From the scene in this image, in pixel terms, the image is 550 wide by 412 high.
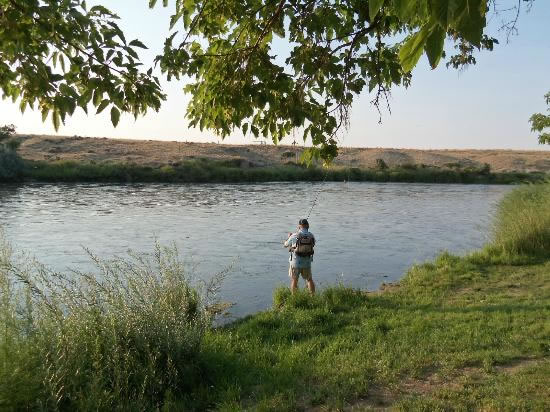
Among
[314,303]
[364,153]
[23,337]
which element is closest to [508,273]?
[314,303]

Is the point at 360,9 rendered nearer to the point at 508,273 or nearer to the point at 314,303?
the point at 314,303

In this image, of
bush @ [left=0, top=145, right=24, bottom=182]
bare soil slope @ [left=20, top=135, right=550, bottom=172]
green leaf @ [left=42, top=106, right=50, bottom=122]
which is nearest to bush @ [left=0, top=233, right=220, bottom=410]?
green leaf @ [left=42, top=106, right=50, bottom=122]

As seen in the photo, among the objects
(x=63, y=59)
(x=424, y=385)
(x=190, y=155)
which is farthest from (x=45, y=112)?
(x=190, y=155)

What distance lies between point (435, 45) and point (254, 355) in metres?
6.46

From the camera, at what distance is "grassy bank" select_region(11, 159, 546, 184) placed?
5578 cm

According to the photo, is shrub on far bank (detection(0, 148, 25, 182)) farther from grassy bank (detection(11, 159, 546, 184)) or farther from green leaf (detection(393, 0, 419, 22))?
green leaf (detection(393, 0, 419, 22))

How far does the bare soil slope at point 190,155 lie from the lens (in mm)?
72188

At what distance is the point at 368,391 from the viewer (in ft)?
20.2

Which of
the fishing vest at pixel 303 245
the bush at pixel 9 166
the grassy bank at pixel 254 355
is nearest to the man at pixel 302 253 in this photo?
the fishing vest at pixel 303 245

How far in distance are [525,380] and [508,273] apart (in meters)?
8.24

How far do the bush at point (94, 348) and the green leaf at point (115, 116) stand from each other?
272 centimetres

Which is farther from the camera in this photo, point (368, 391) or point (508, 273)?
point (508, 273)

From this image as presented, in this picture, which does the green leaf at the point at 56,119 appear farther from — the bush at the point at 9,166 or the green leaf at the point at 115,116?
the bush at the point at 9,166

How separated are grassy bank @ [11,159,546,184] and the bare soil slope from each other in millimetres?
4564
